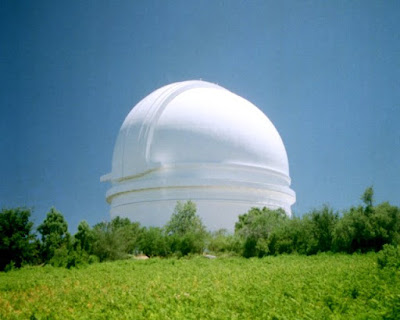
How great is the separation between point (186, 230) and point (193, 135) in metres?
7.60

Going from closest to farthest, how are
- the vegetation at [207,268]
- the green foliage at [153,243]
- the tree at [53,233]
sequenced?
the vegetation at [207,268], the tree at [53,233], the green foliage at [153,243]

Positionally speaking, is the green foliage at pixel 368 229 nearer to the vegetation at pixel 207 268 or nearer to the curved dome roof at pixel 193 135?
the vegetation at pixel 207 268

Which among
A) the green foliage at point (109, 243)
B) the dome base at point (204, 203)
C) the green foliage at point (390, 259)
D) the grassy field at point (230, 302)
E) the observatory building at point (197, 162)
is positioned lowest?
the grassy field at point (230, 302)

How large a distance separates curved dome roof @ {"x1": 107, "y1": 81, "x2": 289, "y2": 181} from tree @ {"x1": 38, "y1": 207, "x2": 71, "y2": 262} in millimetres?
8622

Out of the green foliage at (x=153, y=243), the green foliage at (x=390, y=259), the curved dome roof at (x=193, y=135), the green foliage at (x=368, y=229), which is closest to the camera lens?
the green foliage at (x=390, y=259)

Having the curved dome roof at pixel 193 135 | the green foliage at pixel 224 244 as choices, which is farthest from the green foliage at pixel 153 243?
the curved dome roof at pixel 193 135

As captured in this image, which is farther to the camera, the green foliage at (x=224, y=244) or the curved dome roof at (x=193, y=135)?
the curved dome roof at (x=193, y=135)

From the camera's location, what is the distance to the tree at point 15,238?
21.5 m

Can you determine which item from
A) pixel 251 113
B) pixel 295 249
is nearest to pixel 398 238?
pixel 295 249

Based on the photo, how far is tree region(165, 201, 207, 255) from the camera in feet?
82.3

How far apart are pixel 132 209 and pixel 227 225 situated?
7.15m

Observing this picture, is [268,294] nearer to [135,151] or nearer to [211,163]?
[211,163]

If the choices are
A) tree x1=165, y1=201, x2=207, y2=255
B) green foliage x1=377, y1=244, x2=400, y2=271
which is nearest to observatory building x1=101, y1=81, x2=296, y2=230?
tree x1=165, y1=201, x2=207, y2=255

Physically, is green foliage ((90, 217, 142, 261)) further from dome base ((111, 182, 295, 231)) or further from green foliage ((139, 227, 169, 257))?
dome base ((111, 182, 295, 231))
